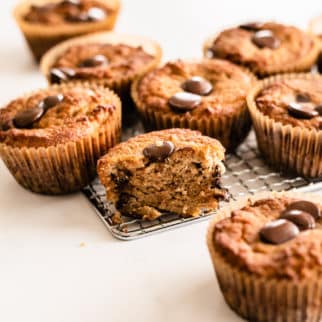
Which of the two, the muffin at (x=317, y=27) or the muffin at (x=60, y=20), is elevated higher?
the muffin at (x=60, y=20)

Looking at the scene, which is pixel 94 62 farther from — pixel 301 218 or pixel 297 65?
pixel 301 218

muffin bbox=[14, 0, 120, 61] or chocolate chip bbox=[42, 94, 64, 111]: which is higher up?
chocolate chip bbox=[42, 94, 64, 111]

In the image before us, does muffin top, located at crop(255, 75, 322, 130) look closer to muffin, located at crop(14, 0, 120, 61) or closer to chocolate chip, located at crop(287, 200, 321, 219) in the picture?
chocolate chip, located at crop(287, 200, 321, 219)

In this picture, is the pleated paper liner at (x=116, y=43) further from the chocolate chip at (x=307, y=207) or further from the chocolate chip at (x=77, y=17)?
the chocolate chip at (x=307, y=207)

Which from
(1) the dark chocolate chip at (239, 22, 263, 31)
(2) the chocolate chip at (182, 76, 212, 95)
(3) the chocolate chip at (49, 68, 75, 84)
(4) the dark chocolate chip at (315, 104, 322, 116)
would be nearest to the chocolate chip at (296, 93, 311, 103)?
(4) the dark chocolate chip at (315, 104, 322, 116)

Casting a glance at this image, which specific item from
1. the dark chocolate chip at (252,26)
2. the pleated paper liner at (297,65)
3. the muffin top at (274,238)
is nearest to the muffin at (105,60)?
the pleated paper liner at (297,65)

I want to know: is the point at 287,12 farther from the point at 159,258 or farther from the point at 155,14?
the point at 159,258
